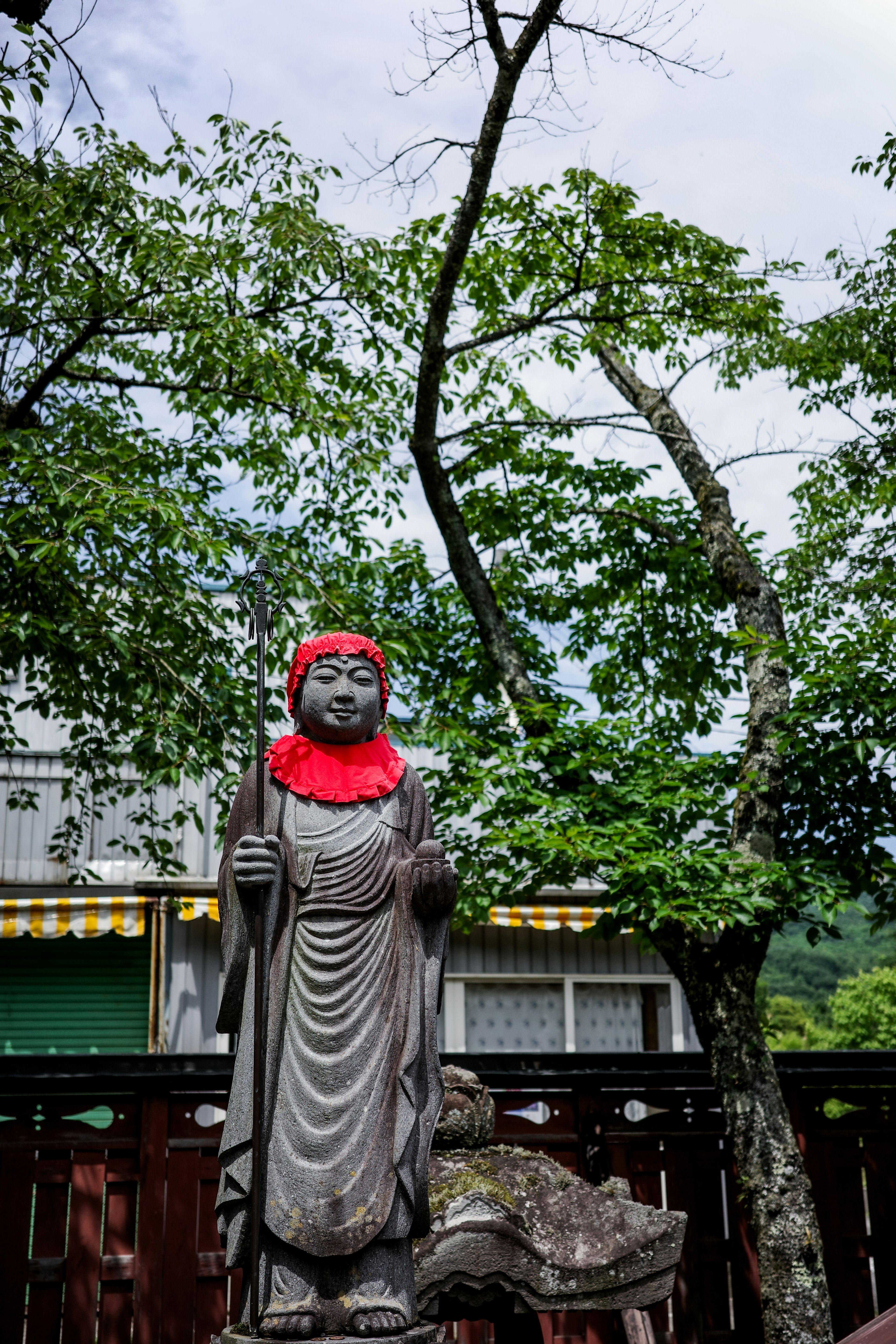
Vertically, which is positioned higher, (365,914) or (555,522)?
(555,522)

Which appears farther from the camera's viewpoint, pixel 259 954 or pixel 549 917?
pixel 549 917

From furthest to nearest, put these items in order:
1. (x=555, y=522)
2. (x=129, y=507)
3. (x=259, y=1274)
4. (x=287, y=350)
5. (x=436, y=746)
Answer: (x=555, y=522), (x=287, y=350), (x=436, y=746), (x=129, y=507), (x=259, y=1274)

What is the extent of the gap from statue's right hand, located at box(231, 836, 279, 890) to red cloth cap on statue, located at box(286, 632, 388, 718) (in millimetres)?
667

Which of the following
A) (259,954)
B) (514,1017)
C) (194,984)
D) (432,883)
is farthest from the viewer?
(514,1017)

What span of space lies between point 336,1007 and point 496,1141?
3122mm

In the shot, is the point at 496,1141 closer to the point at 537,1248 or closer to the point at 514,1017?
the point at 537,1248

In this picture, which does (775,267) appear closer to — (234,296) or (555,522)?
(555,522)

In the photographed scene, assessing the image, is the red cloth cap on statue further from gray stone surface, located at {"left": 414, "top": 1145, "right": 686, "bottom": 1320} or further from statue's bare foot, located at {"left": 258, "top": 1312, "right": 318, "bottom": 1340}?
statue's bare foot, located at {"left": 258, "top": 1312, "right": 318, "bottom": 1340}

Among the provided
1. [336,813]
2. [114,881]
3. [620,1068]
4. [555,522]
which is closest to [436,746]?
[620,1068]

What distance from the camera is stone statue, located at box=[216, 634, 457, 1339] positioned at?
144 inches

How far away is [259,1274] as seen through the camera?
3.61 m

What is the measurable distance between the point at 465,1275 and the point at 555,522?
6670 mm

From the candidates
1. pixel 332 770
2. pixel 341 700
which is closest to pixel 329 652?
pixel 341 700

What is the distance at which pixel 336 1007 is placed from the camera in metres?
3.91
